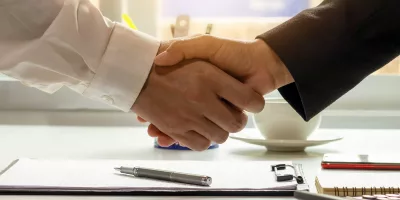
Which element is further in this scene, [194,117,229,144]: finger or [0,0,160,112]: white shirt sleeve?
[194,117,229,144]: finger

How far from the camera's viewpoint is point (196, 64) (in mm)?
1153

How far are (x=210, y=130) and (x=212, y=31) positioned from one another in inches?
26.4

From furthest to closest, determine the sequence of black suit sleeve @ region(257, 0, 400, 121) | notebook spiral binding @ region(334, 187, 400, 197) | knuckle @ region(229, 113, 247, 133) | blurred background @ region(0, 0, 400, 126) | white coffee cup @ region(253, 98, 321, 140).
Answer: blurred background @ region(0, 0, 400, 126) → white coffee cup @ region(253, 98, 321, 140) → knuckle @ region(229, 113, 247, 133) → black suit sleeve @ region(257, 0, 400, 121) → notebook spiral binding @ region(334, 187, 400, 197)

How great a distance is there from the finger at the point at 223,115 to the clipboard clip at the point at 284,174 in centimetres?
18

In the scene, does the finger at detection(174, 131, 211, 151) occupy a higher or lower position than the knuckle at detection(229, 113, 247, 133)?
lower

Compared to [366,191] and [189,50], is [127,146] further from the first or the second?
[366,191]

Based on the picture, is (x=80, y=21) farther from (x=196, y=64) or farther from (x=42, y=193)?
(x=42, y=193)

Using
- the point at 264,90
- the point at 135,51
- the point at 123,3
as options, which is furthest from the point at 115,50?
the point at 123,3

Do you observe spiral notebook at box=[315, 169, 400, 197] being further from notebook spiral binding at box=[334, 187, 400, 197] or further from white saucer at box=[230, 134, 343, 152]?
white saucer at box=[230, 134, 343, 152]

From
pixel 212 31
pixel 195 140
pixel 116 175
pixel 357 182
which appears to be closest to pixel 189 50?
pixel 195 140

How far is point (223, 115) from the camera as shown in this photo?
3.86 ft

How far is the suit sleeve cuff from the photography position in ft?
3.69

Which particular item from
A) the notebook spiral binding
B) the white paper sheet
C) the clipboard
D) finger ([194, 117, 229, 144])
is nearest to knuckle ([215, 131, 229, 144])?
finger ([194, 117, 229, 144])

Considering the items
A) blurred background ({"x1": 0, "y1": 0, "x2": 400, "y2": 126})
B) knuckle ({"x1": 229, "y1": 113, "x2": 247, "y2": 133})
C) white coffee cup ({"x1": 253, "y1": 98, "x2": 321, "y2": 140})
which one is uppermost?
blurred background ({"x1": 0, "y1": 0, "x2": 400, "y2": 126})
